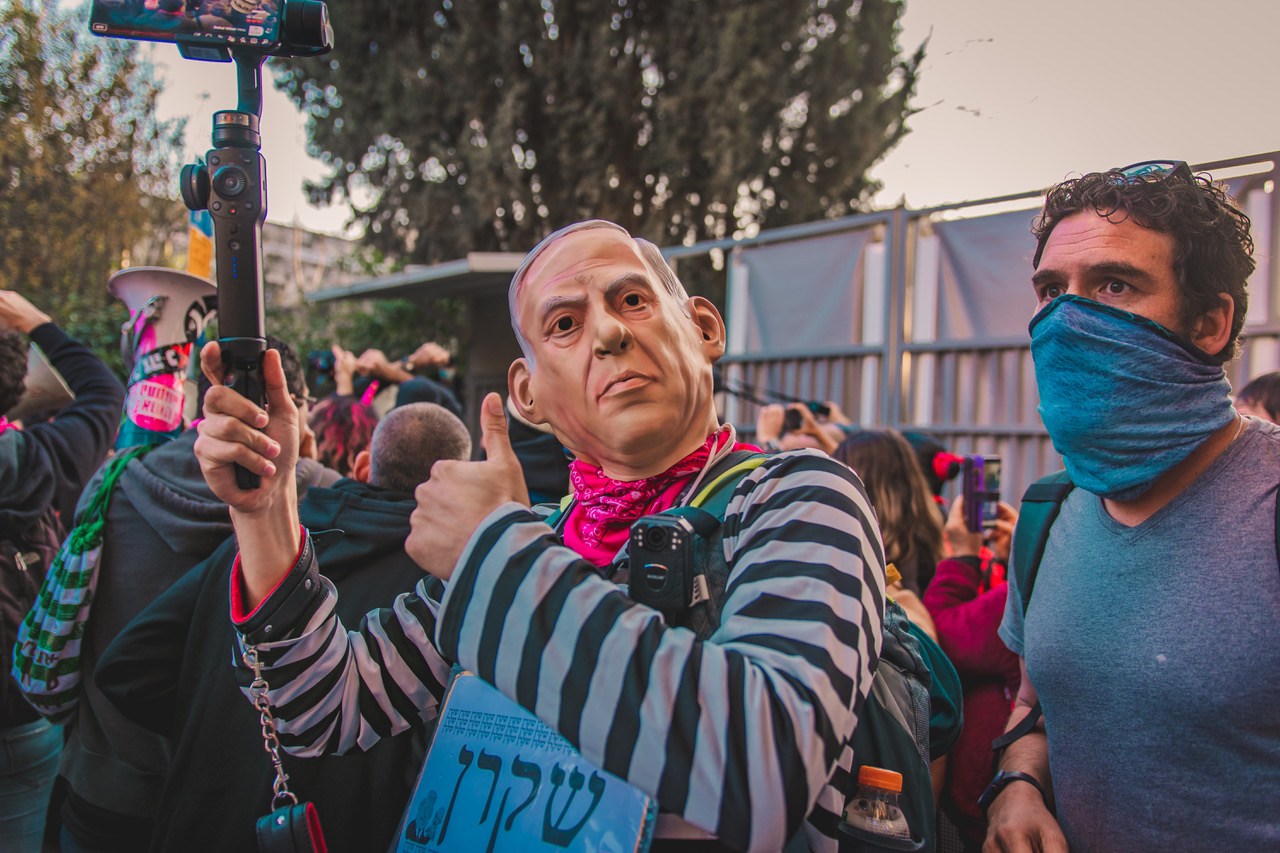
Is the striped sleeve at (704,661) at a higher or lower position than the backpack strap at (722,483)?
lower

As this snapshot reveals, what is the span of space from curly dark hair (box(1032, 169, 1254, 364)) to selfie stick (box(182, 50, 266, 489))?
5.45ft

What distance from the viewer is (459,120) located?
45.5 feet

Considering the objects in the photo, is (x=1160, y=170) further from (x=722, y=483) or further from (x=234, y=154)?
(x=234, y=154)

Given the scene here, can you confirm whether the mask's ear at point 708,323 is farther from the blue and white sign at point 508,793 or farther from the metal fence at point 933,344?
the metal fence at point 933,344

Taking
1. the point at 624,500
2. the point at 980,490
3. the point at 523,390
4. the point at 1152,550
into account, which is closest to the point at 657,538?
the point at 624,500

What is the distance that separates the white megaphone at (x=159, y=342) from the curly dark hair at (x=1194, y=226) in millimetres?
3117

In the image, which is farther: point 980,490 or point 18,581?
point 18,581

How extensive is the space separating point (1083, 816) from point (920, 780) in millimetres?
564

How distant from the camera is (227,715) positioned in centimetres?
219

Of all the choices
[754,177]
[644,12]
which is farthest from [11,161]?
[754,177]

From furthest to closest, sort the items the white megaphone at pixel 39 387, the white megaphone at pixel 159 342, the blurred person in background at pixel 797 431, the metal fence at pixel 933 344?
the metal fence at pixel 933 344, the blurred person in background at pixel 797 431, the white megaphone at pixel 39 387, the white megaphone at pixel 159 342

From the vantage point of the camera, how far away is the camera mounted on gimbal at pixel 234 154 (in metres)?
1.40

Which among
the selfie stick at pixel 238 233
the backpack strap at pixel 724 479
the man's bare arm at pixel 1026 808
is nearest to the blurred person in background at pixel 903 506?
the man's bare arm at pixel 1026 808

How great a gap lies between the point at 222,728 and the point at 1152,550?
2.32m
